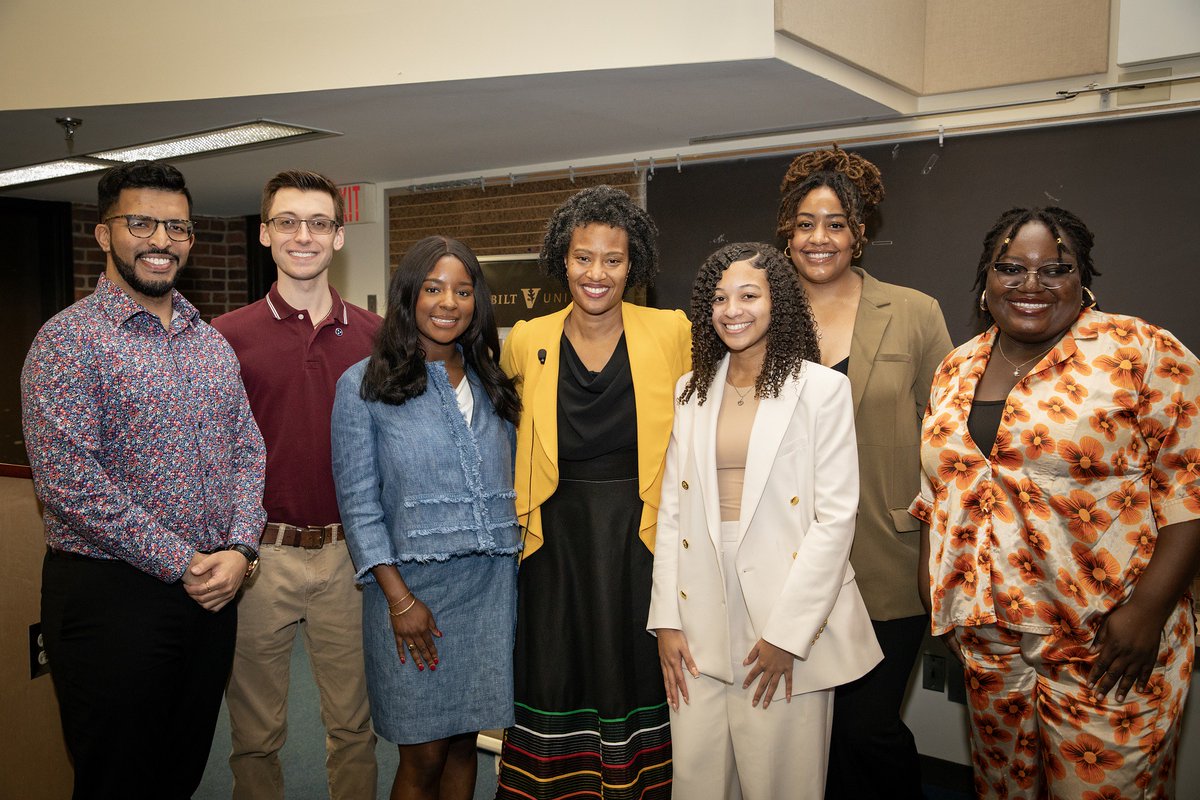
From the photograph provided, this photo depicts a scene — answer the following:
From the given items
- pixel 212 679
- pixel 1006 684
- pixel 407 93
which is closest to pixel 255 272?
pixel 407 93

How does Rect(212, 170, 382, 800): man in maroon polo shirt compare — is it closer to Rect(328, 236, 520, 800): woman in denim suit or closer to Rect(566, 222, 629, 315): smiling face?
Rect(328, 236, 520, 800): woman in denim suit

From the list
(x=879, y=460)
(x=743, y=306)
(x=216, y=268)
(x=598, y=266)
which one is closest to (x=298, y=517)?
A: (x=598, y=266)

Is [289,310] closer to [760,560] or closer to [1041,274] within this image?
[760,560]

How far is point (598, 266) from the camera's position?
2.34m

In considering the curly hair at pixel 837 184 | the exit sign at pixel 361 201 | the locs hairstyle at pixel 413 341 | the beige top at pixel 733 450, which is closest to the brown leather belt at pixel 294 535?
the locs hairstyle at pixel 413 341

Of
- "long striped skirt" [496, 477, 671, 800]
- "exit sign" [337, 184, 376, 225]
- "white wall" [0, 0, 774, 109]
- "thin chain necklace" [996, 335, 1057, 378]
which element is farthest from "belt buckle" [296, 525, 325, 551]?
"exit sign" [337, 184, 376, 225]

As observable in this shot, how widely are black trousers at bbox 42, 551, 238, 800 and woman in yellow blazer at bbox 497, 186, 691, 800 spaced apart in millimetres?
872

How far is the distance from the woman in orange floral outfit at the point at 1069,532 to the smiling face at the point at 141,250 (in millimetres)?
1960

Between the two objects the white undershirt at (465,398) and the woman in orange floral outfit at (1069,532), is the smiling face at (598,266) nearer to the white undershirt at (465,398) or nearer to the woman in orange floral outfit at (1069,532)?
the white undershirt at (465,398)

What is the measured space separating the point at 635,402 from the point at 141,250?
130 centimetres

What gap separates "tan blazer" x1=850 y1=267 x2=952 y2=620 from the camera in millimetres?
2346

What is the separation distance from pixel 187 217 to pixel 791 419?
165cm

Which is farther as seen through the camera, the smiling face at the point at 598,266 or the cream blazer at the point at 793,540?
the smiling face at the point at 598,266

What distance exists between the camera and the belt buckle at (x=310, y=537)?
2.47 m
